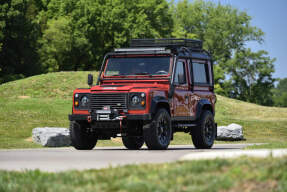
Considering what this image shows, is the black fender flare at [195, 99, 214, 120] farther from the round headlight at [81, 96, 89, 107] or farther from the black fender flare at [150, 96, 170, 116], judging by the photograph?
the round headlight at [81, 96, 89, 107]

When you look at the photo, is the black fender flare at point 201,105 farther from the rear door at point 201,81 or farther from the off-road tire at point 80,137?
the off-road tire at point 80,137

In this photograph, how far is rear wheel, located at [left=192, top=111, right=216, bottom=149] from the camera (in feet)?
65.4

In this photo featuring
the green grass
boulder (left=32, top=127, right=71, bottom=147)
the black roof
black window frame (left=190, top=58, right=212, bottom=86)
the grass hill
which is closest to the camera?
the green grass

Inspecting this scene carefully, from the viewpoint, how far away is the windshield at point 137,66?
60.6 ft

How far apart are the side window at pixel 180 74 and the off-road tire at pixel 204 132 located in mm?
1683

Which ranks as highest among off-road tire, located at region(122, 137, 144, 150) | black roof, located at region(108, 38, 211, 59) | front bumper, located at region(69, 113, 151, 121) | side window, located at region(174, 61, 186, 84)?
black roof, located at region(108, 38, 211, 59)

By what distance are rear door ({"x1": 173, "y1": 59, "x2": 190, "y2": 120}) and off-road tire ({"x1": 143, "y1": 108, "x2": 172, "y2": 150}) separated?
97 centimetres

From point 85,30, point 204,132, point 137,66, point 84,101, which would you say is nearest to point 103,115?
point 84,101

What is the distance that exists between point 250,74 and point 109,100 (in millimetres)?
75634

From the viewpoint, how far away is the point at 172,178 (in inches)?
311

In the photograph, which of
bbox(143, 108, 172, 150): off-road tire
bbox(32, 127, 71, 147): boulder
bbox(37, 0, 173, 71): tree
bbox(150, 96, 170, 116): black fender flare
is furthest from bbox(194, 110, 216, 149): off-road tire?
bbox(37, 0, 173, 71): tree

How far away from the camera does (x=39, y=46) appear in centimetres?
7075

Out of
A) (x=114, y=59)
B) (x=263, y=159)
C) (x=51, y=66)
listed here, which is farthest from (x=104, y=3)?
(x=263, y=159)

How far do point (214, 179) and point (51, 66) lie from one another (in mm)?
66967
